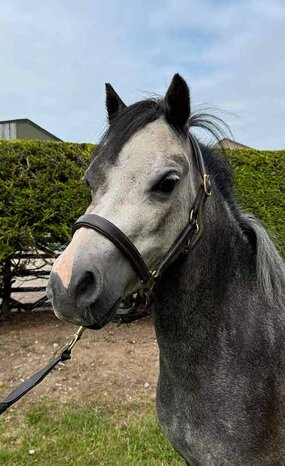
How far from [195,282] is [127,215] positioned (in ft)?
1.66

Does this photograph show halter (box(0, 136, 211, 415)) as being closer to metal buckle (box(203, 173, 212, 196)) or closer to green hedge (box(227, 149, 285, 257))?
metal buckle (box(203, 173, 212, 196))

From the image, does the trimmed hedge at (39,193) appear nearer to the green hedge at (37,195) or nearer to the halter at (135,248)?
the green hedge at (37,195)

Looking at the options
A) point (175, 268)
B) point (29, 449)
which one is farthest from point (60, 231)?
point (175, 268)

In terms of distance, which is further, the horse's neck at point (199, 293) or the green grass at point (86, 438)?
the green grass at point (86, 438)

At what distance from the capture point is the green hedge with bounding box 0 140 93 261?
5383mm

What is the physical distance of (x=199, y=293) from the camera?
201 centimetres

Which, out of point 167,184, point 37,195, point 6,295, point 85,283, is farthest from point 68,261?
point 6,295

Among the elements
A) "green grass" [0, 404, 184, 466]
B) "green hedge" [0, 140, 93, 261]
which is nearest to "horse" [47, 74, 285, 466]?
"green grass" [0, 404, 184, 466]

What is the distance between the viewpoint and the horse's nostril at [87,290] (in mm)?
1567

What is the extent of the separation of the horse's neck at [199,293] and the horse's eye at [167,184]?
33 cm

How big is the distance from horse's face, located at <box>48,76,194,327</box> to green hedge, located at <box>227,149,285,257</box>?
4441 mm

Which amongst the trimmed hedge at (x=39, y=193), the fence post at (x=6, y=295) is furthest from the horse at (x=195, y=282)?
the fence post at (x=6, y=295)

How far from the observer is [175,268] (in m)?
1.96

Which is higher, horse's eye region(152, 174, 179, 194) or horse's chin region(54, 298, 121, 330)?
horse's eye region(152, 174, 179, 194)
